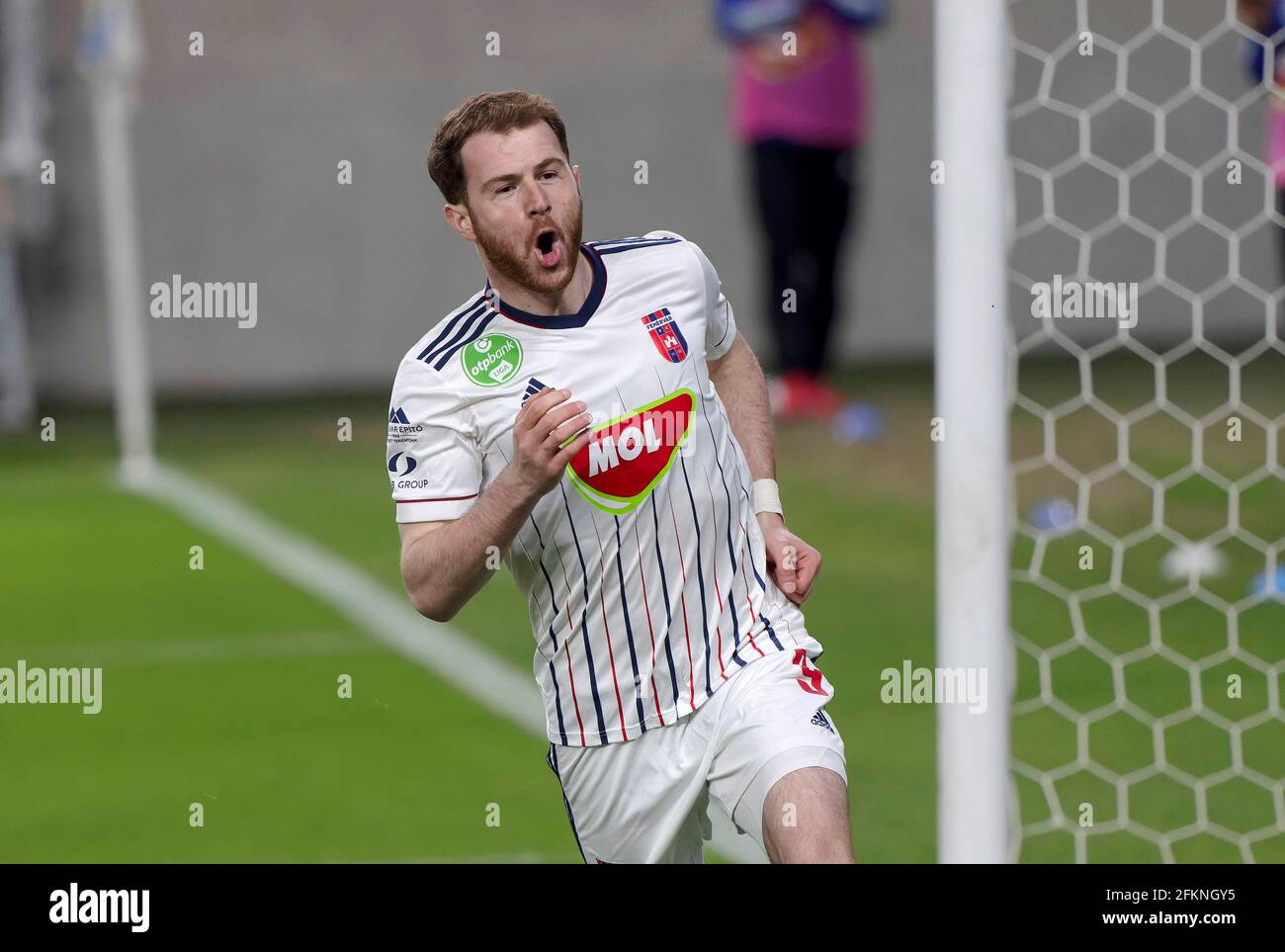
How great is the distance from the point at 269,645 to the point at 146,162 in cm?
691

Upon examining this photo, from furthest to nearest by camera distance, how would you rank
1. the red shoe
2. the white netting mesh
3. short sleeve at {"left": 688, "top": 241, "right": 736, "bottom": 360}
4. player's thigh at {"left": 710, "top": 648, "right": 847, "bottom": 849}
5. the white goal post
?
the red shoe
the white netting mesh
the white goal post
short sleeve at {"left": 688, "top": 241, "right": 736, "bottom": 360}
player's thigh at {"left": 710, "top": 648, "right": 847, "bottom": 849}

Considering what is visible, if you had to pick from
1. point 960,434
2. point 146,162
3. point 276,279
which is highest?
point 146,162

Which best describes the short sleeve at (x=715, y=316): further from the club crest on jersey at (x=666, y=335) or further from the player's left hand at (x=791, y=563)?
the player's left hand at (x=791, y=563)

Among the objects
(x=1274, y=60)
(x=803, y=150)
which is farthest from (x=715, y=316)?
(x=803, y=150)

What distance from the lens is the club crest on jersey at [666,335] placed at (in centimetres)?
298

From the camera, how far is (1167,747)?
16.8 feet

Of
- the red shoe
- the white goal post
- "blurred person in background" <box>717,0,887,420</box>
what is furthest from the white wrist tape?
the red shoe

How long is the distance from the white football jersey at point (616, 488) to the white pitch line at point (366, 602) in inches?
54.8

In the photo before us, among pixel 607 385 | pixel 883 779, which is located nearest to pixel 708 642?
pixel 607 385

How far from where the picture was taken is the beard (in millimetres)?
2797

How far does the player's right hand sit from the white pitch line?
6.27ft

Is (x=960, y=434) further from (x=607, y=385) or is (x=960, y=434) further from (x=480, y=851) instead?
(x=480, y=851)

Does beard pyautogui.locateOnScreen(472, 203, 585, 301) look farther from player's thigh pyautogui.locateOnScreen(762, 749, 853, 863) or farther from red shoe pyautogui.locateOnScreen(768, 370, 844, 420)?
red shoe pyautogui.locateOnScreen(768, 370, 844, 420)

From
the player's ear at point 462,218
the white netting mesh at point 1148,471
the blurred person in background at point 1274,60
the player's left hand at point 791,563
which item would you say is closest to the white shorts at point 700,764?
the player's left hand at point 791,563
